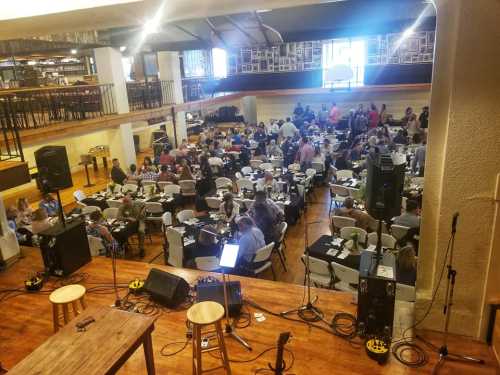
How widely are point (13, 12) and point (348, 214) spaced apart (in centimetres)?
544

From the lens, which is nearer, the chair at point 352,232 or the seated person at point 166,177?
the chair at point 352,232

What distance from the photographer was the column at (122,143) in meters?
12.4

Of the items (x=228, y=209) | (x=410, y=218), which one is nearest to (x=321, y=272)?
(x=410, y=218)

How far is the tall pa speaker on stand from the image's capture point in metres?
5.05

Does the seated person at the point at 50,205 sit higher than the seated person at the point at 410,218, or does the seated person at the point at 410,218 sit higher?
the seated person at the point at 410,218

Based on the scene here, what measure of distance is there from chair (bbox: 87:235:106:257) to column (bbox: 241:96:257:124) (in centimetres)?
1559

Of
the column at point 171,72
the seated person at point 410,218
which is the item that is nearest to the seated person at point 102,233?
the seated person at point 410,218

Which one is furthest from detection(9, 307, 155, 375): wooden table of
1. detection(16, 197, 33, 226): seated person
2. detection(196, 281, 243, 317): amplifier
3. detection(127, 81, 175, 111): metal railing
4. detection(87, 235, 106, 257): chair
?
detection(127, 81, 175, 111): metal railing

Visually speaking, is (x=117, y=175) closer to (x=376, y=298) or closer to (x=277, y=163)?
(x=277, y=163)

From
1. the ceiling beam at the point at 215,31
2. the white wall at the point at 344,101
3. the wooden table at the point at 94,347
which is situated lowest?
the wooden table at the point at 94,347

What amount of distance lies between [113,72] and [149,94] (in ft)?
6.93

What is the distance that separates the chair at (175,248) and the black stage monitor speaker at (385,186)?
11.0ft

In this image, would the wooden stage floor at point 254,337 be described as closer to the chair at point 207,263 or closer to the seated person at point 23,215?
the chair at point 207,263

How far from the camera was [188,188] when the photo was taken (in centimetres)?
945
